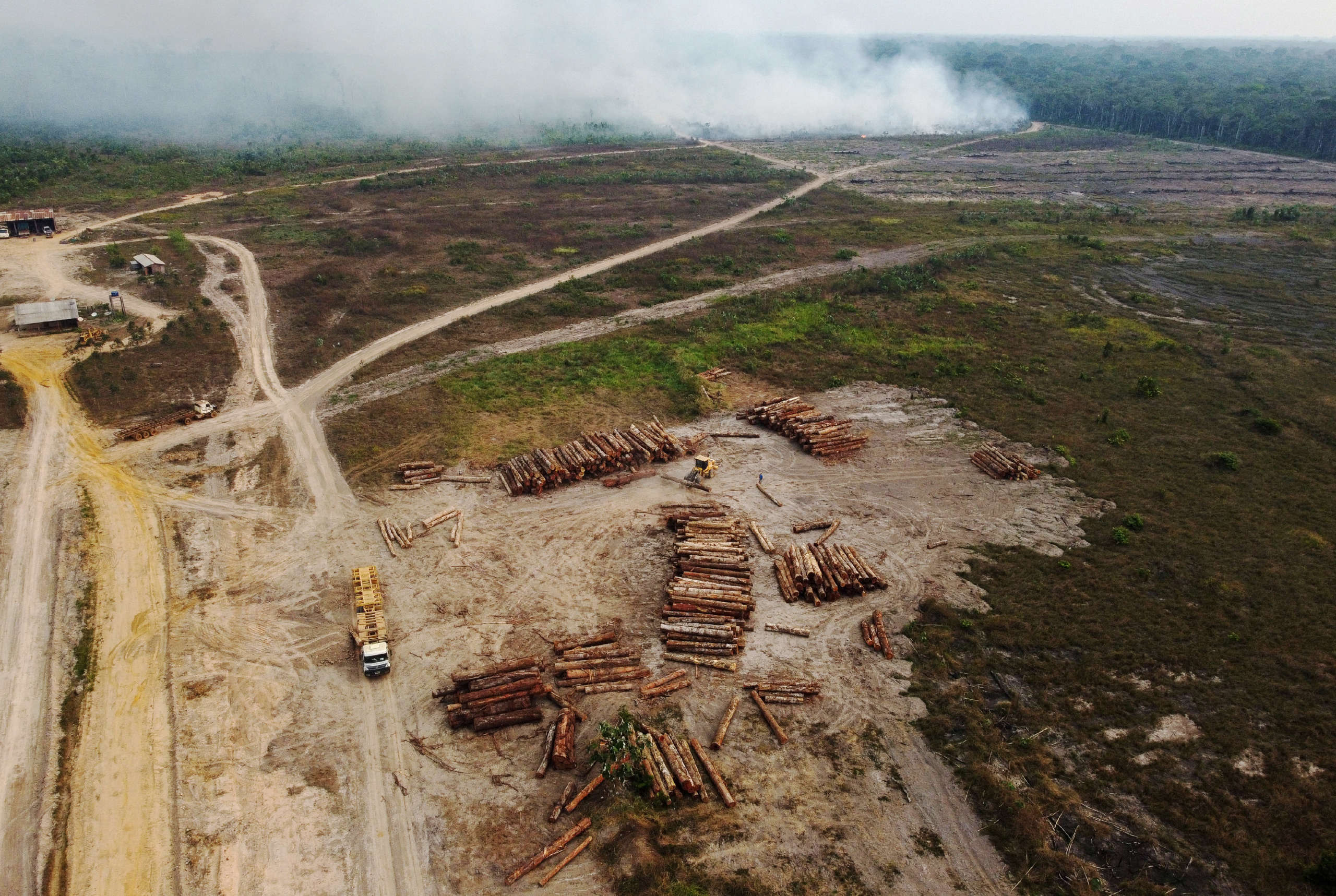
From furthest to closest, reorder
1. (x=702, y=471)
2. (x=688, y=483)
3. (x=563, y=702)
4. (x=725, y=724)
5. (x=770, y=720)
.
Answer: (x=702, y=471) < (x=688, y=483) < (x=563, y=702) < (x=770, y=720) < (x=725, y=724)

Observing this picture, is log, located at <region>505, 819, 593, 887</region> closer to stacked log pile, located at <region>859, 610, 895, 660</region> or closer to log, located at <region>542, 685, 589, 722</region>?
log, located at <region>542, 685, 589, 722</region>

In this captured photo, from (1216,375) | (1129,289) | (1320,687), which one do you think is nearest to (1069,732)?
(1320,687)

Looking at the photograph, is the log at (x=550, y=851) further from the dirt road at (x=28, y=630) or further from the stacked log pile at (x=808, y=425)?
the stacked log pile at (x=808, y=425)

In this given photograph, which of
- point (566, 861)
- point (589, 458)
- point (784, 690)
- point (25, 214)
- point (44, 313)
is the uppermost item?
point (25, 214)

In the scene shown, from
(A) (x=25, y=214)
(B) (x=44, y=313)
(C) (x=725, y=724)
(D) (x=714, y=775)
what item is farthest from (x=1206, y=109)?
(A) (x=25, y=214)

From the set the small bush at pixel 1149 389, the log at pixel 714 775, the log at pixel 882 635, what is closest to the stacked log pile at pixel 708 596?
the log at pixel 714 775

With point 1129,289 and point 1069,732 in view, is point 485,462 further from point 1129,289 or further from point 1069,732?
point 1129,289

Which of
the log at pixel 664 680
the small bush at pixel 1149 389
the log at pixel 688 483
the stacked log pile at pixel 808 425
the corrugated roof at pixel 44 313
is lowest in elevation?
the log at pixel 664 680

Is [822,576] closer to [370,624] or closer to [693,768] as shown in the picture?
[693,768]
